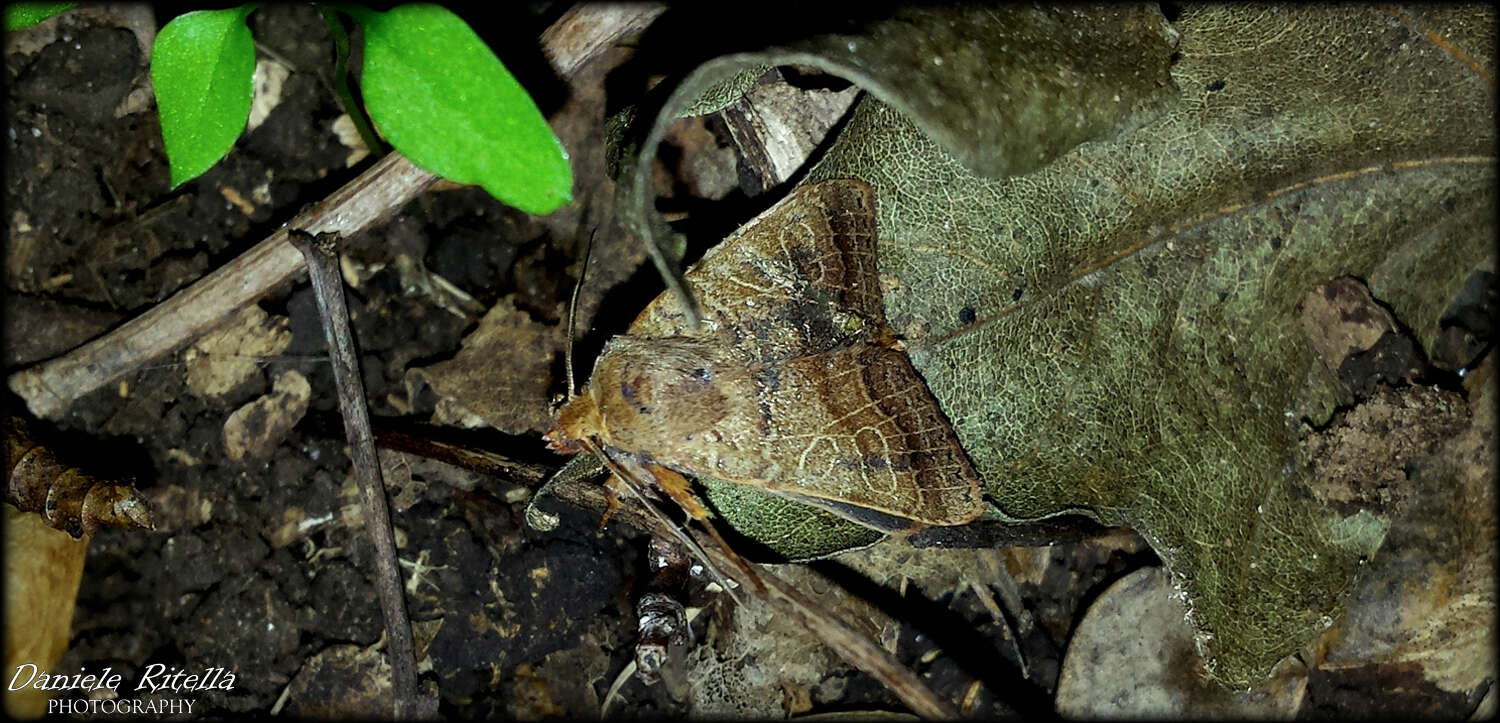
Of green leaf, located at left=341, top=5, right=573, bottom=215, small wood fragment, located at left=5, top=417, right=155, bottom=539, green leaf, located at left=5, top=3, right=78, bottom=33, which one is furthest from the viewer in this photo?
small wood fragment, located at left=5, top=417, right=155, bottom=539

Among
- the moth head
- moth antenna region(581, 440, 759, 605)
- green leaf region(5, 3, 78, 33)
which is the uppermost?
green leaf region(5, 3, 78, 33)

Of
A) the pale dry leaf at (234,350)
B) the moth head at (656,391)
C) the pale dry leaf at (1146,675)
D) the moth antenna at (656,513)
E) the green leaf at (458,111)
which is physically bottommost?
the pale dry leaf at (1146,675)

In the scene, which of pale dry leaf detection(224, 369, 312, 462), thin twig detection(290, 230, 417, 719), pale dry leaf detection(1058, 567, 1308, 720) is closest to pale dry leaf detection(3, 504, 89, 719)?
pale dry leaf detection(224, 369, 312, 462)

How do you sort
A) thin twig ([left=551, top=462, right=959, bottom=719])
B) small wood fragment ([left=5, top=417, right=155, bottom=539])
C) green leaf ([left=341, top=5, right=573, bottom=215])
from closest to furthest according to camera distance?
green leaf ([left=341, top=5, right=573, bottom=215]) → thin twig ([left=551, top=462, right=959, bottom=719]) → small wood fragment ([left=5, top=417, right=155, bottom=539])

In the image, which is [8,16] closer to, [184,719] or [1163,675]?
[184,719]

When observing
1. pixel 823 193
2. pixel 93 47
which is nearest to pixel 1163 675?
pixel 823 193

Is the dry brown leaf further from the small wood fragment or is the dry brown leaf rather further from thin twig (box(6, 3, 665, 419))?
the small wood fragment

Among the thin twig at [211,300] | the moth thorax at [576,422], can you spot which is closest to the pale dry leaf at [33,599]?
the thin twig at [211,300]

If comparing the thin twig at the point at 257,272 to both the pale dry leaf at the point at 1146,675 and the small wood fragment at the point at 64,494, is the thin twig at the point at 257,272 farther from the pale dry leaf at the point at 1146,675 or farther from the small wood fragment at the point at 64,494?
the pale dry leaf at the point at 1146,675
